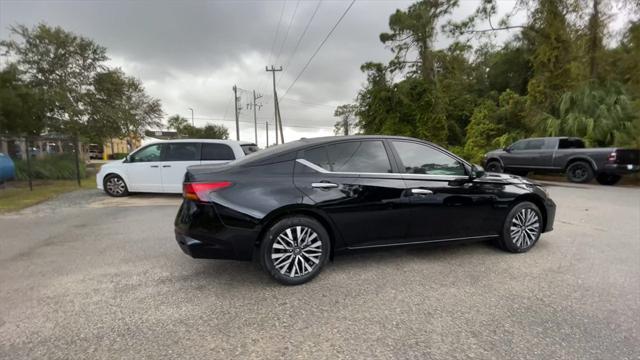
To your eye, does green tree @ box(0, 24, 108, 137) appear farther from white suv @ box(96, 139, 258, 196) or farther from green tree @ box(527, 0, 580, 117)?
green tree @ box(527, 0, 580, 117)

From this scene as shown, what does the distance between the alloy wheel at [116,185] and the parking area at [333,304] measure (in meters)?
4.41

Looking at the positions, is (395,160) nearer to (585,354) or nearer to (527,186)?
(527,186)

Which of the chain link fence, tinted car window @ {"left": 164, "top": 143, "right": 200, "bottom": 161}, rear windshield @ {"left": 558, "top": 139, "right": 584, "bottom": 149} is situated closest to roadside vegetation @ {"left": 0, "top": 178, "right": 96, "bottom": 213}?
the chain link fence

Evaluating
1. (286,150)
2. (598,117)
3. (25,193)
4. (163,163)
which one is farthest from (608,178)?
(25,193)

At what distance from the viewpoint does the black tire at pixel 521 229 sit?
413cm

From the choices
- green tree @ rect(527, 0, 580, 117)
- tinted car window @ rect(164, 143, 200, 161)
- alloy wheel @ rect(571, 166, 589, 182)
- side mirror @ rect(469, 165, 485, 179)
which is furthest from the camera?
green tree @ rect(527, 0, 580, 117)

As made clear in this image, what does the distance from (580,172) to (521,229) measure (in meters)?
9.83

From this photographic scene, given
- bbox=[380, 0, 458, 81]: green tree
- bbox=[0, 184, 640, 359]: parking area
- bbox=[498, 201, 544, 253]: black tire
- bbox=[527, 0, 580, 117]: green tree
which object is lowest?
bbox=[0, 184, 640, 359]: parking area

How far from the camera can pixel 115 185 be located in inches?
356

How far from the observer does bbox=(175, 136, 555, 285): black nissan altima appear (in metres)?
3.18

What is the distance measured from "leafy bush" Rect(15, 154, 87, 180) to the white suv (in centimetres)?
598

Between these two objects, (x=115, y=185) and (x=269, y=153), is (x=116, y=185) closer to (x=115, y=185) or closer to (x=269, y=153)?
(x=115, y=185)

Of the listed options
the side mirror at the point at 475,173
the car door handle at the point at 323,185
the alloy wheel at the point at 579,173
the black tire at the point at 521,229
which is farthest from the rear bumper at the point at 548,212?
the alloy wheel at the point at 579,173

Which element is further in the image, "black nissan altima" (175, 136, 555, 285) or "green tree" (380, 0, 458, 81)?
"green tree" (380, 0, 458, 81)
